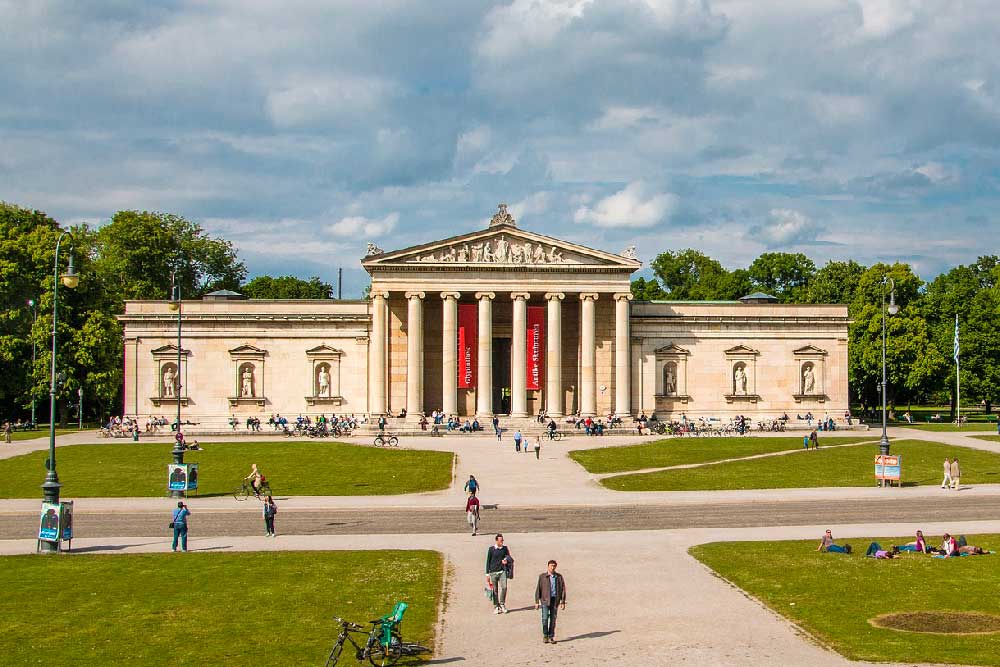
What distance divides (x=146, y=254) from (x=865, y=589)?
105767 millimetres

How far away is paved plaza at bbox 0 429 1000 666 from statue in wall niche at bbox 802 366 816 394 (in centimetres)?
3894

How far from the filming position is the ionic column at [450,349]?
85.5 meters

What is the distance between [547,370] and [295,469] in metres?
31.9

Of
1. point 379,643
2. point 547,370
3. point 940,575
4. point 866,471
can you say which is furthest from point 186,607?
point 547,370

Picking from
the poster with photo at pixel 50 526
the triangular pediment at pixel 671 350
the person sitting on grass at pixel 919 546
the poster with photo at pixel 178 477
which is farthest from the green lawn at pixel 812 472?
the poster with photo at pixel 50 526

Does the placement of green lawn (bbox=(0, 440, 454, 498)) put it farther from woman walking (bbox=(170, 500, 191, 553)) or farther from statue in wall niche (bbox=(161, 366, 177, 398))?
woman walking (bbox=(170, 500, 191, 553))

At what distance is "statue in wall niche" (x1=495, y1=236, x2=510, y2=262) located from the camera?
86.1 m

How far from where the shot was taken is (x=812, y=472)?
57000 millimetres

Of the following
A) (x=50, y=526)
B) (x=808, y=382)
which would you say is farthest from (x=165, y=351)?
(x=808, y=382)

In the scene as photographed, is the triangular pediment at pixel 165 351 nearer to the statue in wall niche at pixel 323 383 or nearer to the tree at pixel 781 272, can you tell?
the statue in wall niche at pixel 323 383

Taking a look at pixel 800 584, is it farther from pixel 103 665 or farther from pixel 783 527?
pixel 103 665

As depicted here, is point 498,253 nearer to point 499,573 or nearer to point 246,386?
point 246,386

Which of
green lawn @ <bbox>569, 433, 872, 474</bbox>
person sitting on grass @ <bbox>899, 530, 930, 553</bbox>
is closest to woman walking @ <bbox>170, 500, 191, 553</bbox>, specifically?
person sitting on grass @ <bbox>899, 530, 930, 553</bbox>

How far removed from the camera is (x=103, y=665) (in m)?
20.5
